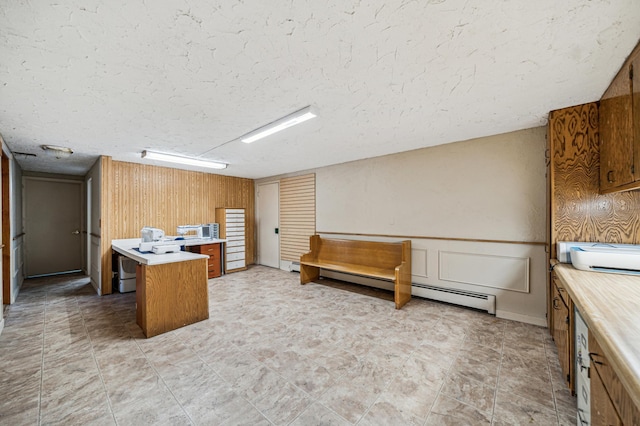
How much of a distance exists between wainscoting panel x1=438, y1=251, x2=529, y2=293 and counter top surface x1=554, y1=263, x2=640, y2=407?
1216mm

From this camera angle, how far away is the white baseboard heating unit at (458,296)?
3391 mm

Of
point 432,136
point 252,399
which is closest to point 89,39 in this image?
point 252,399

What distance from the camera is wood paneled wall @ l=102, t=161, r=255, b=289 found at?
475 cm

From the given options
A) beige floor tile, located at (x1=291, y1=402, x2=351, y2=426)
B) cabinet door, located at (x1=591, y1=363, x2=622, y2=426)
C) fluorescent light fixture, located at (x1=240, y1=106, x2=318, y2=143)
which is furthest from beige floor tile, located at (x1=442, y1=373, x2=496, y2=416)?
fluorescent light fixture, located at (x1=240, y1=106, x2=318, y2=143)

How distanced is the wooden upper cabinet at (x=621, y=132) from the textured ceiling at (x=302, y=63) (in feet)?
0.38

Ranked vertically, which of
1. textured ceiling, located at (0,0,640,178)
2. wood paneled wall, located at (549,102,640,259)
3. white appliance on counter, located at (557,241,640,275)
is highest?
textured ceiling, located at (0,0,640,178)

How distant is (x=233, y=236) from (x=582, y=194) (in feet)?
20.5

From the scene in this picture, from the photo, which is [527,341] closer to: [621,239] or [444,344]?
[444,344]

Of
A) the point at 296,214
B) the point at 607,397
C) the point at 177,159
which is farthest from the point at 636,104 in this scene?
the point at 177,159

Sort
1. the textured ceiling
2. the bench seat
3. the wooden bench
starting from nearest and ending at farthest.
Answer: the textured ceiling
the wooden bench
the bench seat

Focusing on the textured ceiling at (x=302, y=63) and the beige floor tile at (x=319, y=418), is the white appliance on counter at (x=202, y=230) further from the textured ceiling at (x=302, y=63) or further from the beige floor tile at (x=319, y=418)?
the beige floor tile at (x=319, y=418)

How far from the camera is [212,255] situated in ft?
18.4

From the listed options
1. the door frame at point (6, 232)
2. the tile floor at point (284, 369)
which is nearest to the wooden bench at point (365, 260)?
the tile floor at point (284, 369)

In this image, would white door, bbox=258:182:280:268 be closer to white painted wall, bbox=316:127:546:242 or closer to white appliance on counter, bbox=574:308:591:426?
white painted wall, bbox=316:127:546:242
